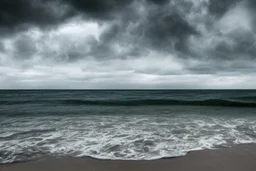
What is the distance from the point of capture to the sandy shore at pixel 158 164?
482cm

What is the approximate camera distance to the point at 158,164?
16.7 feet

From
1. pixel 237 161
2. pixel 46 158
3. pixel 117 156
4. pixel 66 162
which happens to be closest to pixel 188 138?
pixel 237 161

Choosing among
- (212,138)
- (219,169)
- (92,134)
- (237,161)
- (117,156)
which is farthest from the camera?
(92,134)

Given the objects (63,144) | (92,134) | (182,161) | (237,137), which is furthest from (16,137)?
(237,137)

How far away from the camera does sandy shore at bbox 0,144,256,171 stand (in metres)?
4.82

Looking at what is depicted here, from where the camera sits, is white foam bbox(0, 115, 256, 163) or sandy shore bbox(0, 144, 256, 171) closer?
sandy shore bbox(0, 144, 256, 171)

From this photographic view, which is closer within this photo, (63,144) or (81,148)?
(81,148)

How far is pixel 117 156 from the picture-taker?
5.71 metres

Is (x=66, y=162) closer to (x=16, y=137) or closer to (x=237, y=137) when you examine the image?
(x=16, y=137)

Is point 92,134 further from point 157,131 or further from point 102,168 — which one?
point 102,168

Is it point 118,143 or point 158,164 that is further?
point 118,143

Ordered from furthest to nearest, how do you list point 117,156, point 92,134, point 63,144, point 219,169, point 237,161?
1. point 92,134
2. point 63,144
3. point 117,156
4. point 237,161
5. point 219,169

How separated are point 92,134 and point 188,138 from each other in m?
4.11

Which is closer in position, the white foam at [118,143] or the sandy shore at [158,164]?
the sandy shore at [158,164]
